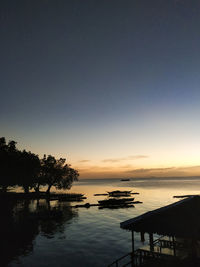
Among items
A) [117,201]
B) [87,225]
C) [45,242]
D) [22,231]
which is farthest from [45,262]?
[117,201]

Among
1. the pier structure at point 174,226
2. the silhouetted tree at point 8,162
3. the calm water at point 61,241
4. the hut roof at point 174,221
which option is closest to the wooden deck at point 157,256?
the pier structure at point 174,226

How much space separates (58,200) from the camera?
82.3 m

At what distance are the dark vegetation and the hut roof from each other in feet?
264

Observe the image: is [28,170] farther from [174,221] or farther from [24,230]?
[174,221]

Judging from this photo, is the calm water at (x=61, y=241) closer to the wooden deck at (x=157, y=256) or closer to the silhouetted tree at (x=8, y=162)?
the wooden deck at (x=157, y=256)

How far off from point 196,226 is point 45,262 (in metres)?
17.9

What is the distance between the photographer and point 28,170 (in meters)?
92.1

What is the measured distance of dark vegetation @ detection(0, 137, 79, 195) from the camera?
86875 mm

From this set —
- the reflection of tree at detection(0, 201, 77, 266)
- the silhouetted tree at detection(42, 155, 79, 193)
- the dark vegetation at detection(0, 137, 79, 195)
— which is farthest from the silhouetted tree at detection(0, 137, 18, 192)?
the reflection of tree at detection(0, 201, 77, 266)

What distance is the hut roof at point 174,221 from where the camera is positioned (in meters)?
A: 12.7

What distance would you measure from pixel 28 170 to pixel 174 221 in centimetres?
8697

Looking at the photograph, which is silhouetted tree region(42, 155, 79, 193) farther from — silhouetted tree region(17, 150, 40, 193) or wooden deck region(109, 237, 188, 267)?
wooden deck region(109, 237, 188, 267)

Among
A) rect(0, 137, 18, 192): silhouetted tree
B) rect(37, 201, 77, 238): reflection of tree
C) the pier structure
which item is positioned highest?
rect(0, 137, 18, 192): silhouetted tree

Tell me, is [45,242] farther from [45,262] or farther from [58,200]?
→ [58,200]
